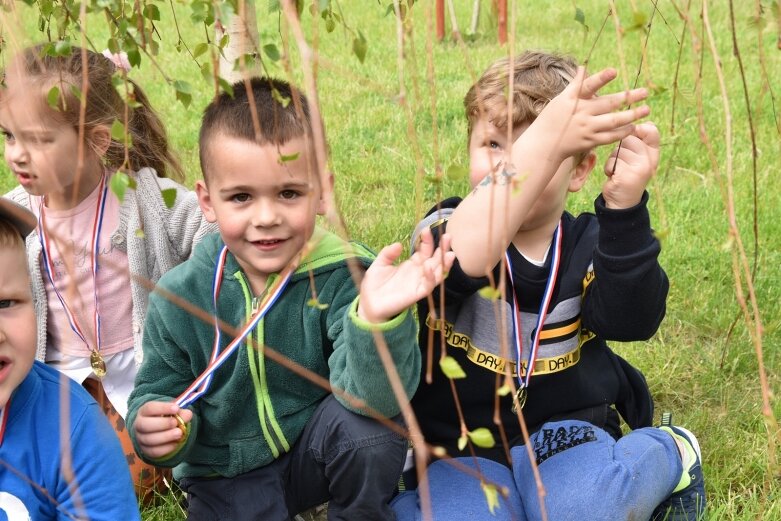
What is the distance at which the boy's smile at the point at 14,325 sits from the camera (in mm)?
1780

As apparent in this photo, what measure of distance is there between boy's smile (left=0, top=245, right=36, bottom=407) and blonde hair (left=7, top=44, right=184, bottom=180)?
694 millimetres

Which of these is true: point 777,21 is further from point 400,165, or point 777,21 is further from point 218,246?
point 400,165

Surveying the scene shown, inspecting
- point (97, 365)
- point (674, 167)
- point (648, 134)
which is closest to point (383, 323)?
point (648, 134)

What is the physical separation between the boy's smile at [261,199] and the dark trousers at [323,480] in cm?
38

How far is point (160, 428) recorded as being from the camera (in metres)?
2.02

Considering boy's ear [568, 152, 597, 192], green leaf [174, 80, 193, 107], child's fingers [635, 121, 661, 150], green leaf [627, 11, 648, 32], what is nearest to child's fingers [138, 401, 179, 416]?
green leaf [174, 80, 193, 107]

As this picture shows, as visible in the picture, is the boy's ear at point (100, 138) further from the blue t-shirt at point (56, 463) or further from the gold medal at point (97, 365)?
the blue t-shirt at point (56, 463)

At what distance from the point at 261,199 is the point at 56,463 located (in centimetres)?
69

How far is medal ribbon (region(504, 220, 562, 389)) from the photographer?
212 centimetres

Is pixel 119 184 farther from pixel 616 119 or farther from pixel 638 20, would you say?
pixel 616 119

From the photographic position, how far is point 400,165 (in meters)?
4.33

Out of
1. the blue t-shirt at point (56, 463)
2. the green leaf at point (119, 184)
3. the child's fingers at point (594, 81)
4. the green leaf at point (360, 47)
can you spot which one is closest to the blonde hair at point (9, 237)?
the blue t-shirt at point (56, 463)

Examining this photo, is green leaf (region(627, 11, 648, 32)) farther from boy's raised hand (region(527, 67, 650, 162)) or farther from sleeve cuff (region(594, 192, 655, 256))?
sleeve cuff (region(594, 192, 655, 256))

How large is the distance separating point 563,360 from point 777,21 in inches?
40.4
